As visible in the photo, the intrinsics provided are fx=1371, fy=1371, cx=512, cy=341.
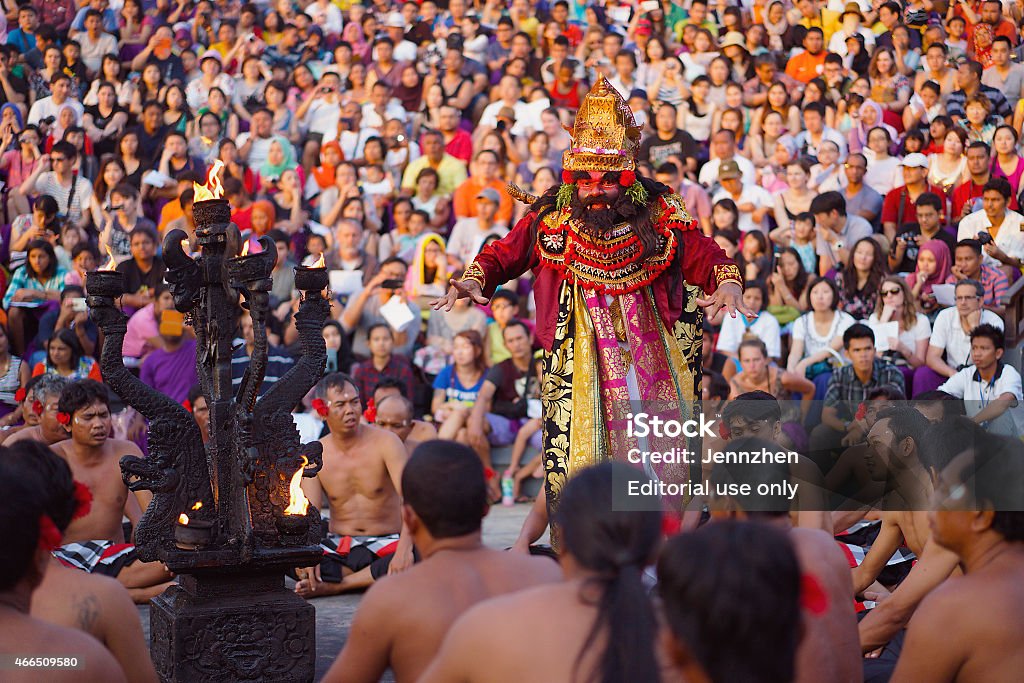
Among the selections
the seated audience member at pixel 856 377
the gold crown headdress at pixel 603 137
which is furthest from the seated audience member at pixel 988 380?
the gold crown headdress at pixel 603 137

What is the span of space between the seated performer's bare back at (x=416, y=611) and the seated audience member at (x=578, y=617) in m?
0.40

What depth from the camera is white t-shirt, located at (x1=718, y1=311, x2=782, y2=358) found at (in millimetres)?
10250

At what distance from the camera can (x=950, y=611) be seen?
319 centimetres

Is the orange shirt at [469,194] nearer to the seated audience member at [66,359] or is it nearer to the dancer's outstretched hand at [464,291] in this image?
the seated audience member at [66,359]

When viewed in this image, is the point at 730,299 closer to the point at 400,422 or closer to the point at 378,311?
the point at 400,422

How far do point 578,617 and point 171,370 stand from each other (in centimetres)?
791

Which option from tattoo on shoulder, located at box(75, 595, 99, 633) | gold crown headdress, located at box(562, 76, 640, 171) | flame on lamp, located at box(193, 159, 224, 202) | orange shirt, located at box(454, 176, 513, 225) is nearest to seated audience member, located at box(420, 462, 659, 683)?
tattoo on shoulder, located at box(75, 595, 99, 633)

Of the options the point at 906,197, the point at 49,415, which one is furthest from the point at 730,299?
the point at 906,197

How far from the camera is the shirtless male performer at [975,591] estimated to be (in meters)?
3.18

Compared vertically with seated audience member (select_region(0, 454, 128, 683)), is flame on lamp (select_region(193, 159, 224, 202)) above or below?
above

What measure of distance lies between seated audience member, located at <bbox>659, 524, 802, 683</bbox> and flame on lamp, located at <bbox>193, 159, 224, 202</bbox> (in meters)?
3.39

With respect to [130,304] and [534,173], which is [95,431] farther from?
[534,173]

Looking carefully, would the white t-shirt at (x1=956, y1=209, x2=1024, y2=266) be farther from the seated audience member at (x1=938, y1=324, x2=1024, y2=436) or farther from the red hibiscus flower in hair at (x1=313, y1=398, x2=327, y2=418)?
the red hibiscus flower in hair at (x1=313, y1=398, x2=327, y2=418)

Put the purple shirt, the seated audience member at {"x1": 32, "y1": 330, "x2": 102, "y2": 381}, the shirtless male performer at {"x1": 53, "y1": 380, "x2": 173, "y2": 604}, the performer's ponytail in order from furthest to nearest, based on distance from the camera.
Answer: the purple shirt
the seated audience member at {"x1": 32, "y1": 330, "x2": 102, "y2": 381}
the shirtless male performer at {"x1": 53, "y1": 380, "x2": 173, "y2": 604}
the performer's ponytail
